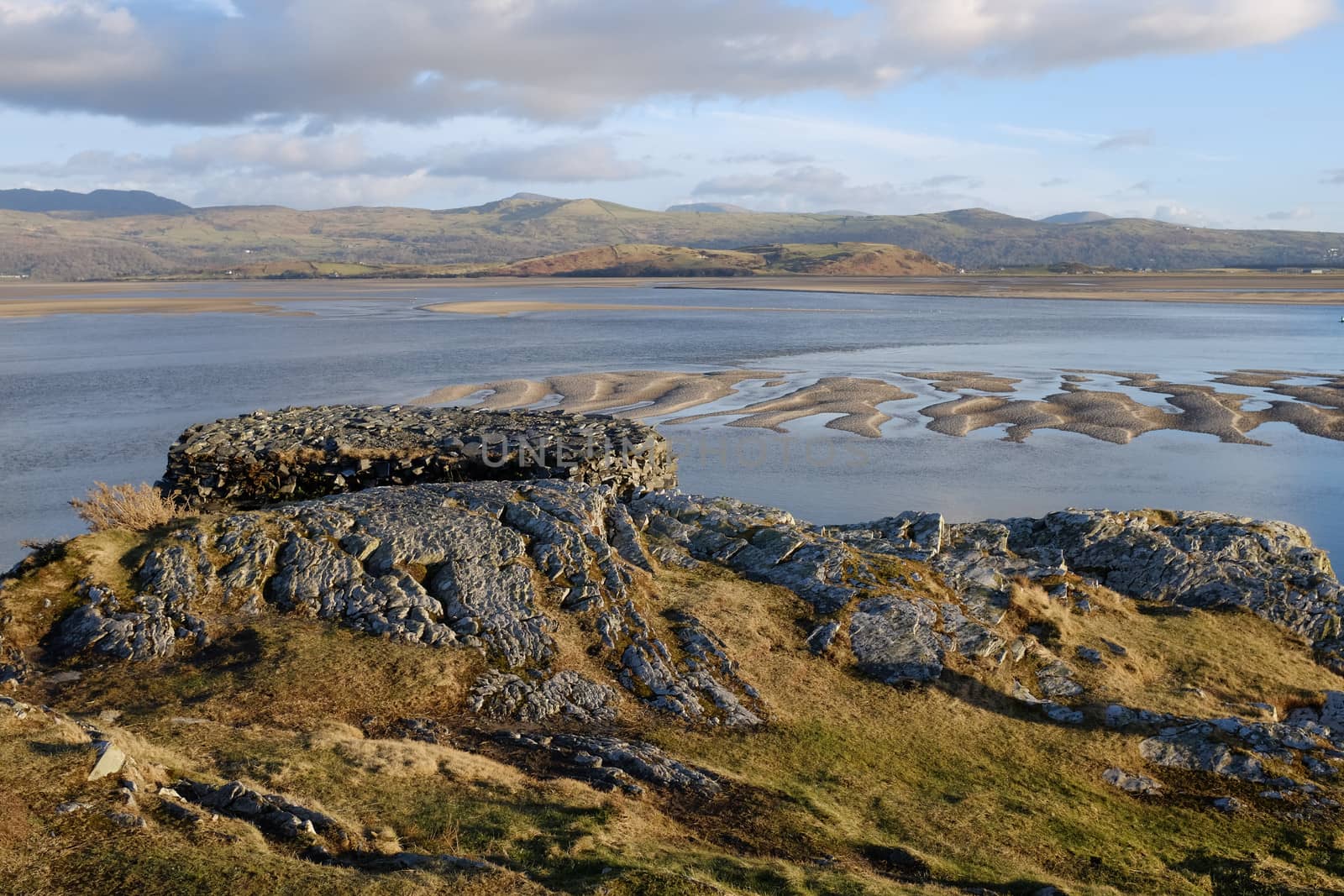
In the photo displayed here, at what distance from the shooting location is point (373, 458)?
23750 mm

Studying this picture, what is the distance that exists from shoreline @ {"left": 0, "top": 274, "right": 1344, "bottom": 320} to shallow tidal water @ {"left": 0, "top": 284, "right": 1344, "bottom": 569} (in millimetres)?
9342

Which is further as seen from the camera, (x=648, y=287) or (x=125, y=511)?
(x=648, y=287)

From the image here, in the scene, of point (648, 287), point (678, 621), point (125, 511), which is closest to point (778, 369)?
point (678, 621)

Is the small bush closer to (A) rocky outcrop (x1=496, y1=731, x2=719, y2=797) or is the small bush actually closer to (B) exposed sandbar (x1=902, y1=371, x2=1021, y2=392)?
(A) rocky outcrop (x1=496, y1=731, x2=719, y2=797)

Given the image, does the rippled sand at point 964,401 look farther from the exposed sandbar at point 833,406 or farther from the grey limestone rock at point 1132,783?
the grey limestone rock at point 1132,783

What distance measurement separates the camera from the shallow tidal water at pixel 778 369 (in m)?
33.5

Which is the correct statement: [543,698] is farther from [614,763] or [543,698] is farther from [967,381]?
[967,381]

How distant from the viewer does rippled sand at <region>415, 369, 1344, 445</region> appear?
1794 inches

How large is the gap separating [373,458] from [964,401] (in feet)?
117

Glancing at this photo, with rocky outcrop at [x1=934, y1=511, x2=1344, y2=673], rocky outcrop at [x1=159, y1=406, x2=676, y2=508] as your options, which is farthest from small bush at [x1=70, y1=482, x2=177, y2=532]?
rocky outcrop at [x1=934, y1=511, x2=1344, y2=673]

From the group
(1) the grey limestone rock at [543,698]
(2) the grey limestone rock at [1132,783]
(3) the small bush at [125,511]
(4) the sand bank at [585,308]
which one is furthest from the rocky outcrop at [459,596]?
(4) the sand bank at [585,308]

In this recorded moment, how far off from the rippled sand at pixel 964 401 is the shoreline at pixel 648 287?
63243mm

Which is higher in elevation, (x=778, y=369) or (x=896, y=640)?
(x=778, y=369)


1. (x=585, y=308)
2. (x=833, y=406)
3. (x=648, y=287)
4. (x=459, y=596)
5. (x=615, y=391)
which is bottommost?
(x=833, y=406)
